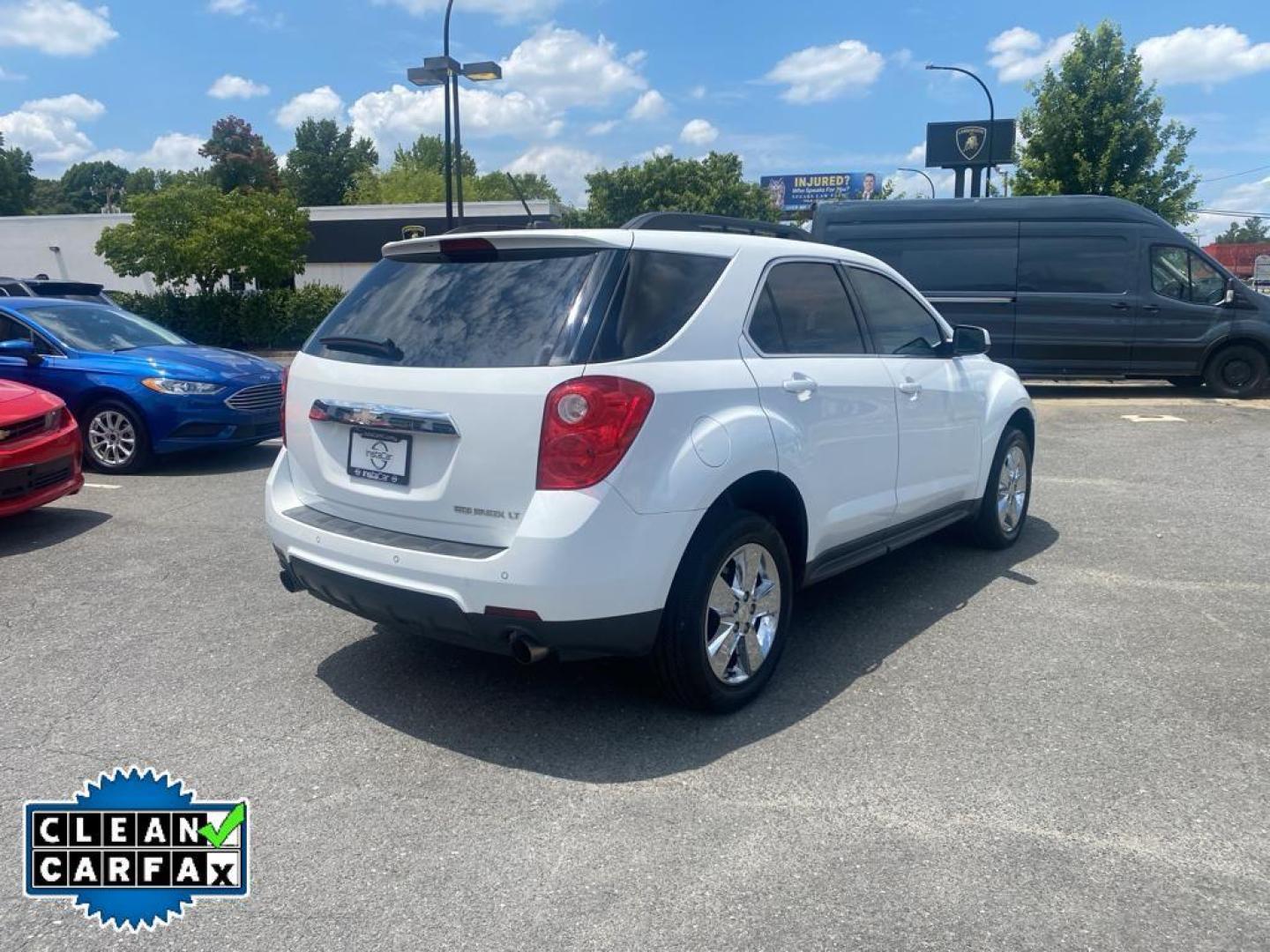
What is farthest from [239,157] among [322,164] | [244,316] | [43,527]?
[43,527]

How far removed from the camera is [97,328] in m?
9.18

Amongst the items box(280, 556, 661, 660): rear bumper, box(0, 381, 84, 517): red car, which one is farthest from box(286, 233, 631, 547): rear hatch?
box(0, 381, 84, 517): red car

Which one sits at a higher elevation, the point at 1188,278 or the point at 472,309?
the point at 1188,278

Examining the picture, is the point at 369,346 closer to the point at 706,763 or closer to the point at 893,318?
the point at 706,763

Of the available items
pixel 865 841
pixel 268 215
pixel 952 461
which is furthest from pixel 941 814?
pixel 268 215

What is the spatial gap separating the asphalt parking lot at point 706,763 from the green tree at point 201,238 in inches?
918

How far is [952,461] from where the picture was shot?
5.28 metres

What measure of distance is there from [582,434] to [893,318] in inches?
96.4

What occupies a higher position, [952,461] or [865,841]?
[952,461]

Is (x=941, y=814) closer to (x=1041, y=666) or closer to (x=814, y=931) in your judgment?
(x=814, y=931)

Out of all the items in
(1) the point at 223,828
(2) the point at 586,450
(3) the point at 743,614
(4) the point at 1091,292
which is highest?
(4) the point at 1091,292

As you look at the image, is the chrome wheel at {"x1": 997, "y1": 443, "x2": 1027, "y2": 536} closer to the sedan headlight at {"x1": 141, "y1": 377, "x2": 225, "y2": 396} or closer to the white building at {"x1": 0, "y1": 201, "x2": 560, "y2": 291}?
the sedan headlight at {"x1": 141, "y1": 377, "x2": 225, "y2": 396}

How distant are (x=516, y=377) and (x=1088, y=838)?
2232 mm

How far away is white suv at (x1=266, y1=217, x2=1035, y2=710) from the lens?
3246 millimetres
